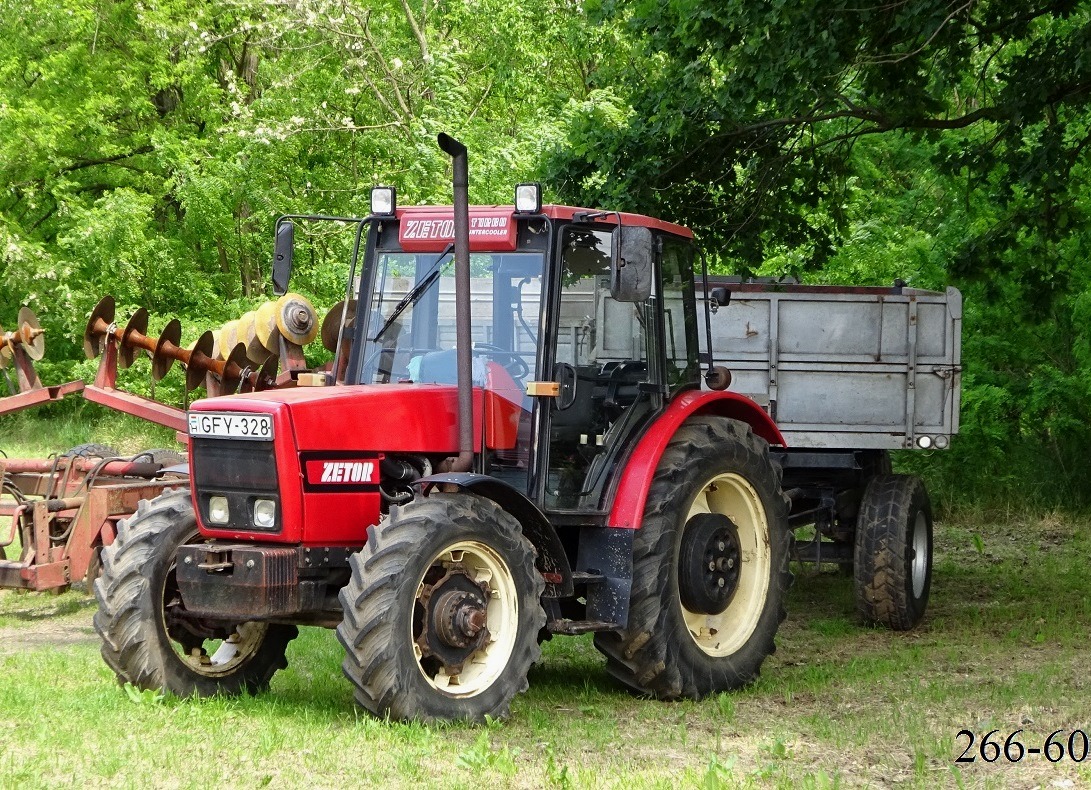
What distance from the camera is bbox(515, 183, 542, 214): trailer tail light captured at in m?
6.71

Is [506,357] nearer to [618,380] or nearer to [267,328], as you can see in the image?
[618,380]

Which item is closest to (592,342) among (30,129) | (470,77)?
(470,77)

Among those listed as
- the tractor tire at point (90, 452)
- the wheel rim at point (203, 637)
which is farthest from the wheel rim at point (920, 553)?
the tractor tire at point (90, 452)

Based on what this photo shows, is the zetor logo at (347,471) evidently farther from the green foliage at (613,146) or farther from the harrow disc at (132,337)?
the harrow disc at (132,337)

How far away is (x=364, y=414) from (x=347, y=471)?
26 cm

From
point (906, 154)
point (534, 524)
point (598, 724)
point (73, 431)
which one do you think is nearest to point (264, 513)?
point (534, 524)

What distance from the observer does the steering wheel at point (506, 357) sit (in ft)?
22.4

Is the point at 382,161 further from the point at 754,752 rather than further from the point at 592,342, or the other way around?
the point at 754,752

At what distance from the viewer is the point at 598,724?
6402 mm

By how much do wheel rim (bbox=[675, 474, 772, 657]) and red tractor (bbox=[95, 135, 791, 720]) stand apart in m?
0.01

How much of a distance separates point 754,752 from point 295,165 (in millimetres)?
17405

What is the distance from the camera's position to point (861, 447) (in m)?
9.81

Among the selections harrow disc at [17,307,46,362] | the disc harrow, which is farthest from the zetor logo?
harrow disc at [17,307,46,362]

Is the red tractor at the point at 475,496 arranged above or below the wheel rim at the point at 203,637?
above
